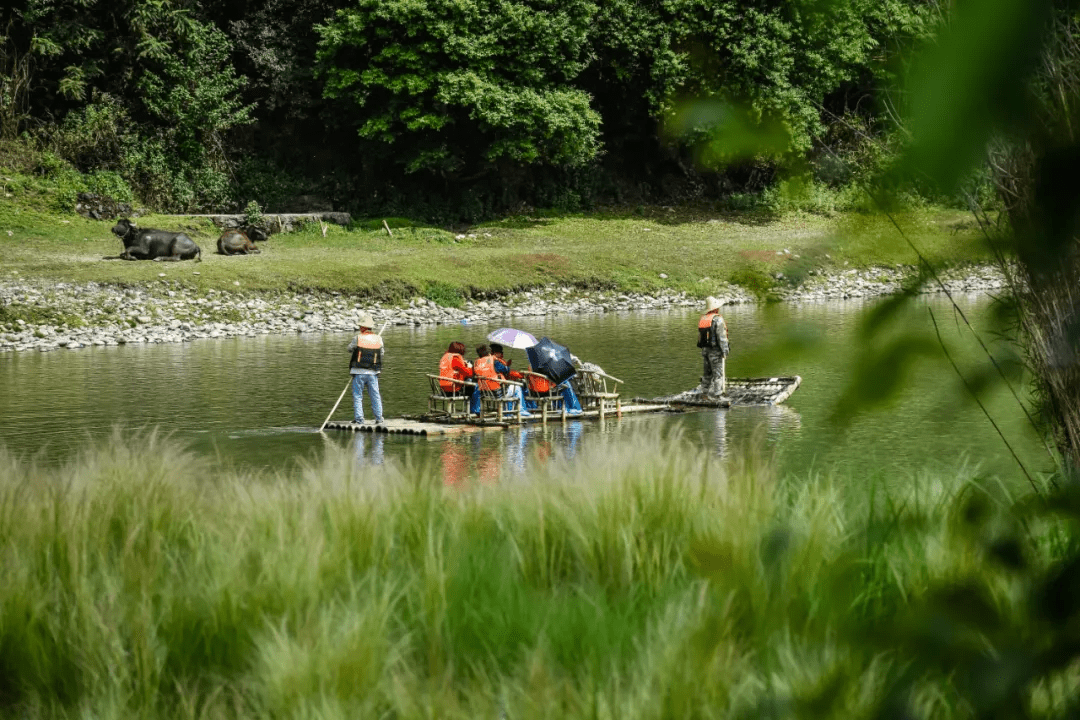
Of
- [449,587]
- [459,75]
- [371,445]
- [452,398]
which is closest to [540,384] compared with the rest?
[452,398]

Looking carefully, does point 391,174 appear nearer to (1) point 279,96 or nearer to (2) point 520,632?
(1) point 279,96

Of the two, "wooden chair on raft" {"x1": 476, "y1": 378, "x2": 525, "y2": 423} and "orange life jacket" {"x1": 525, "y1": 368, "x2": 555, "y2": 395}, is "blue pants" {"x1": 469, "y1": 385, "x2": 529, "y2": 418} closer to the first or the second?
"wooden chair on raft" {"x1": 476, "y1": 378, "x2": 525, "y2": 423}

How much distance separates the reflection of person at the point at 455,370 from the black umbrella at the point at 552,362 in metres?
1.15

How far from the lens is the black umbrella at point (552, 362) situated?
71.9 feet

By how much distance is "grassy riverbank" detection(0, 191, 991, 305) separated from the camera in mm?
41812

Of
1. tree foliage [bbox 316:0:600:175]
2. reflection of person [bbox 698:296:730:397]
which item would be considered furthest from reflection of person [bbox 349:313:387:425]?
tree foliage [bbox 316:0:600:175]

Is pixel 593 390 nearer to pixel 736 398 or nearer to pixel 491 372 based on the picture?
pixel 491 372

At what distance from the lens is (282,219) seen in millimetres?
52875

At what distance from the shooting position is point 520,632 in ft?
18.8

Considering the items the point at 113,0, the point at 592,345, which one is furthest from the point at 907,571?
the point at 113,0

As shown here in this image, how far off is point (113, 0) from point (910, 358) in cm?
5975

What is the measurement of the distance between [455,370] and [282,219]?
3279 centimetres

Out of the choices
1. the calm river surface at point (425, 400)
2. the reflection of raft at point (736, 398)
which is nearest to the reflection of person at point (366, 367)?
the calm river surface at point (425, 400)

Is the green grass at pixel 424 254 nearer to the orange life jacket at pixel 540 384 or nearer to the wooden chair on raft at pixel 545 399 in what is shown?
the wooden chair on raft at pixel 545 399
